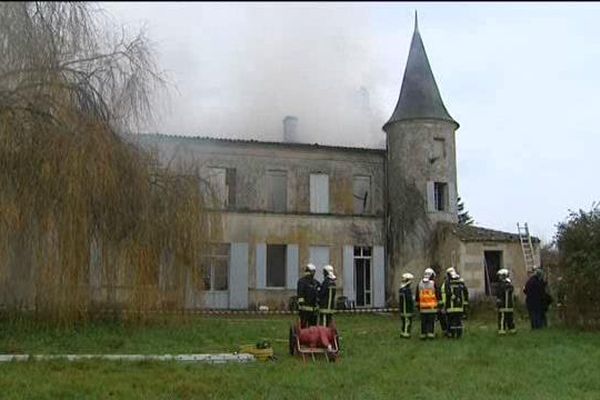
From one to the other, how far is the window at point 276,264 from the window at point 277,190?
1.65 meters

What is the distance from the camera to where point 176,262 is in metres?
18.7

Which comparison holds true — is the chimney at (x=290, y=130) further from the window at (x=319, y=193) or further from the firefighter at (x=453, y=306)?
the firefighter at (x=453, y=306)

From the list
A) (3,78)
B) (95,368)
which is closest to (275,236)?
(3,78)

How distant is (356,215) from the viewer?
33.9m

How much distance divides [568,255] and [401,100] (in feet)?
50.4

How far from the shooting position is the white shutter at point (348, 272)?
33031 millimetres

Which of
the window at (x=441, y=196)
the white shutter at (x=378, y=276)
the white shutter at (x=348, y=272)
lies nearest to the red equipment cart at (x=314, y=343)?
the white shutter at (x=348, y=272)

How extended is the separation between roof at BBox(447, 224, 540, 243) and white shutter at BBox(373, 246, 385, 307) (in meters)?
3.21

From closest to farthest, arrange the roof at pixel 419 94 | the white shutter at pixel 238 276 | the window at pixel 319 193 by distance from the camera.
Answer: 1. the white shutter at pixel 238 276
2. the window at pixel 319 193
3. the roof at pixel 419 94

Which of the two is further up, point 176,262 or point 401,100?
point 401,100

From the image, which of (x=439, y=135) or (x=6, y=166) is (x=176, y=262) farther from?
(x=439, y=135)

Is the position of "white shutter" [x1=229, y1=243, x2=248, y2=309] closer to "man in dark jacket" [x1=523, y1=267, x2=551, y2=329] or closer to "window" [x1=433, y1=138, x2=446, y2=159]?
"window" [x1=433, y1=138, x2=446, y2=159]

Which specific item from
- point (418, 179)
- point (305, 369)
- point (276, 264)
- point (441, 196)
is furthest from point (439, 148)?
point (305, 369)

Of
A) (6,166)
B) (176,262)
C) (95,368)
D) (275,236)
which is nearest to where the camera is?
(95,368)
